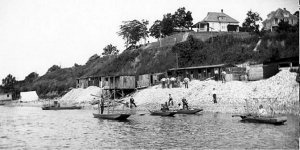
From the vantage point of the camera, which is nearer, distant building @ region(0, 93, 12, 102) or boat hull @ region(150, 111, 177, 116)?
boat hull @ region(150, 111, 177, 116)

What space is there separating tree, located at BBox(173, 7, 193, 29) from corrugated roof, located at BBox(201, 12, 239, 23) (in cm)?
479

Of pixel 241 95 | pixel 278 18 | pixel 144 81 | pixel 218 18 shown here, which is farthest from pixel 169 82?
pixel 278 18

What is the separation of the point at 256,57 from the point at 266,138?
40.8m

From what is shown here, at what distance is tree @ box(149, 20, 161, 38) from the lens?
101119 millimetres

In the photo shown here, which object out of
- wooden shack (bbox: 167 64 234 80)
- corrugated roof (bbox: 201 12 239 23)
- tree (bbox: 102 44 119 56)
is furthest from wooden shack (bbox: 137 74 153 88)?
tree (bbox: 102 44 119 56)

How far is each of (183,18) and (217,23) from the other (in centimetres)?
1017

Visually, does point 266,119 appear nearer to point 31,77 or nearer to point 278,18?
point 278,18

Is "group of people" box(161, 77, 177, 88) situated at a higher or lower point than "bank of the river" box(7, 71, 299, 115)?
higher

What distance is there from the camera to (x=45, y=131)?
3294cm

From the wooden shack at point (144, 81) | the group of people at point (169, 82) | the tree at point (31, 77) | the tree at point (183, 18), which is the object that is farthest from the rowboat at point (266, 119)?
the tree at point (31, 77)

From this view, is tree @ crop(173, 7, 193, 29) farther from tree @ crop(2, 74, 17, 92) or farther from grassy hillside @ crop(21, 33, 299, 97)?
tree @ crop(2, 74, 17, 92)

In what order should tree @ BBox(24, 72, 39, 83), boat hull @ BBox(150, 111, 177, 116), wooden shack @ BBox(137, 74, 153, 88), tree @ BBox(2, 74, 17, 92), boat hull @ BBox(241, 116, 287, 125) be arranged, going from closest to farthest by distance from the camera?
1. boat hull @ BBox(241, 116, 287, 125)
2. boat hull @ BBox(150, 111, 177, 116)
3. wooden shack @ BBox(137, 74, 153, 88)
4. tree @ BBox(2, 74, 17, 92)
5. tree @ BBox(24, 72, 39, 83)

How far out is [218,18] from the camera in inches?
3590

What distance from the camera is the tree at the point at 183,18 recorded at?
92.7 meters
